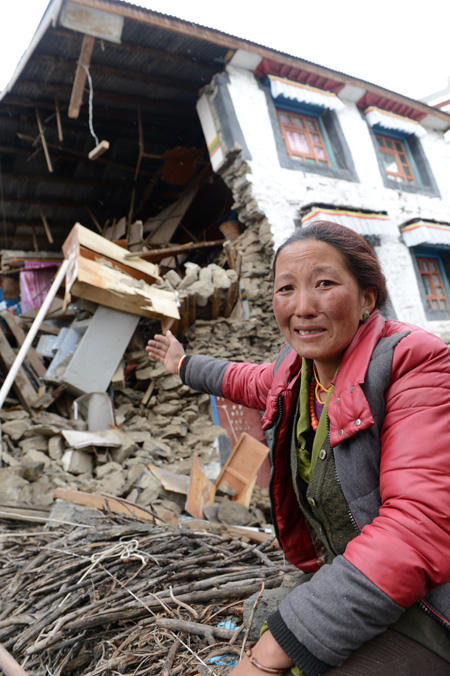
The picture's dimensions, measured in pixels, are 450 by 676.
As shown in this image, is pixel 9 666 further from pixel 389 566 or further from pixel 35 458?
pixel 35 458

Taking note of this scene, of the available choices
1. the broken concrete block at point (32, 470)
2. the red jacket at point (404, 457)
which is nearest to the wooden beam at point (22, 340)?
the broken concrete block at point (32, 470)

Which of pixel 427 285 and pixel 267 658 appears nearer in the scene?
pixel 267 658

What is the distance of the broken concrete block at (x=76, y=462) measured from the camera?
5.33 meters

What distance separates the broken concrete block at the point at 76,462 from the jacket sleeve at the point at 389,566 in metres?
4.76

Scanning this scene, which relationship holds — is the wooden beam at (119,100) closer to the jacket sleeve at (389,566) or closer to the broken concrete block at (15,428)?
the broken concrete block at (15,428)

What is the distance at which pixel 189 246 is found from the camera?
984cm

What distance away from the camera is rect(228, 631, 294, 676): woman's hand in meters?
1.10

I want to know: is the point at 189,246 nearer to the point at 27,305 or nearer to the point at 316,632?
the point at 27,305

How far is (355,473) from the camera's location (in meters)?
1.28

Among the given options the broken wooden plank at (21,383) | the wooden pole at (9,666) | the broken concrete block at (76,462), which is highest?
the broken wooden plank at (21,383)

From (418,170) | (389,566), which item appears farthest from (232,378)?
(418,170)

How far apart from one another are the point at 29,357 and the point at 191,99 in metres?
7.01

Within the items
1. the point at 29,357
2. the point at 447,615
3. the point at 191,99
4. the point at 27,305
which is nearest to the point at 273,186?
the point at 191,99

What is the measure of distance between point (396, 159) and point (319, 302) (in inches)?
485
